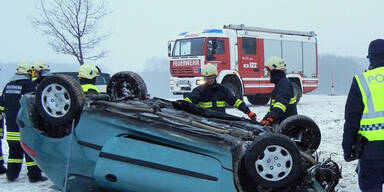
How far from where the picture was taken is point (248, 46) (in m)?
15.7

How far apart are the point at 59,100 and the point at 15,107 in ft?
8.63

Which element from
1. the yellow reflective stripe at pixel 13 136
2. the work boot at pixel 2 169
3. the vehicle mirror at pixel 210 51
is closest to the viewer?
the yellow reflective stripe at pixel 13 136

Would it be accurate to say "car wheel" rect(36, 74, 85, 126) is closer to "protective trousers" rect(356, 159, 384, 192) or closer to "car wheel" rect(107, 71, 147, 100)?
"car wheel" rect(107, 71, 147, 100)

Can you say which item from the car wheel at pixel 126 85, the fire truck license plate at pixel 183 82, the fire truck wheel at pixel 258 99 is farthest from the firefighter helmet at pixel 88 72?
the fire truck wheel at pixel 258 99

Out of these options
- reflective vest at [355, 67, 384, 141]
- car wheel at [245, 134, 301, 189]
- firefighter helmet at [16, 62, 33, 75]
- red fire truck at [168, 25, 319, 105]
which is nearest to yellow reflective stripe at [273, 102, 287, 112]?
car wheel at [245, 134, 301, 189]

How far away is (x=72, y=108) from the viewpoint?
353cm

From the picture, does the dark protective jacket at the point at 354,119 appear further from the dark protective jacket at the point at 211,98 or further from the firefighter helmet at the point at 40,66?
the firefighter helmet at the point at 40,66

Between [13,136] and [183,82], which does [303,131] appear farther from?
[183,82]

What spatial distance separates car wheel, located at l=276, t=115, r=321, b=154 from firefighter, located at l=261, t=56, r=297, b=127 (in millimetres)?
493

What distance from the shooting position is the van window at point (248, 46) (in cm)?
1548

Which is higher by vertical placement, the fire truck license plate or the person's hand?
the person's hand

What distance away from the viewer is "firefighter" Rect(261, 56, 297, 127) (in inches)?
201

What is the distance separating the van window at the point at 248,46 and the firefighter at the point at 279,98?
10.2m

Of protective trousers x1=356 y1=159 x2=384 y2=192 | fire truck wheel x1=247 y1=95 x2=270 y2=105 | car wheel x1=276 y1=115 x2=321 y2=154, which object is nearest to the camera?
protective trousers x1=356 y1=159 x2=384 y2=192
